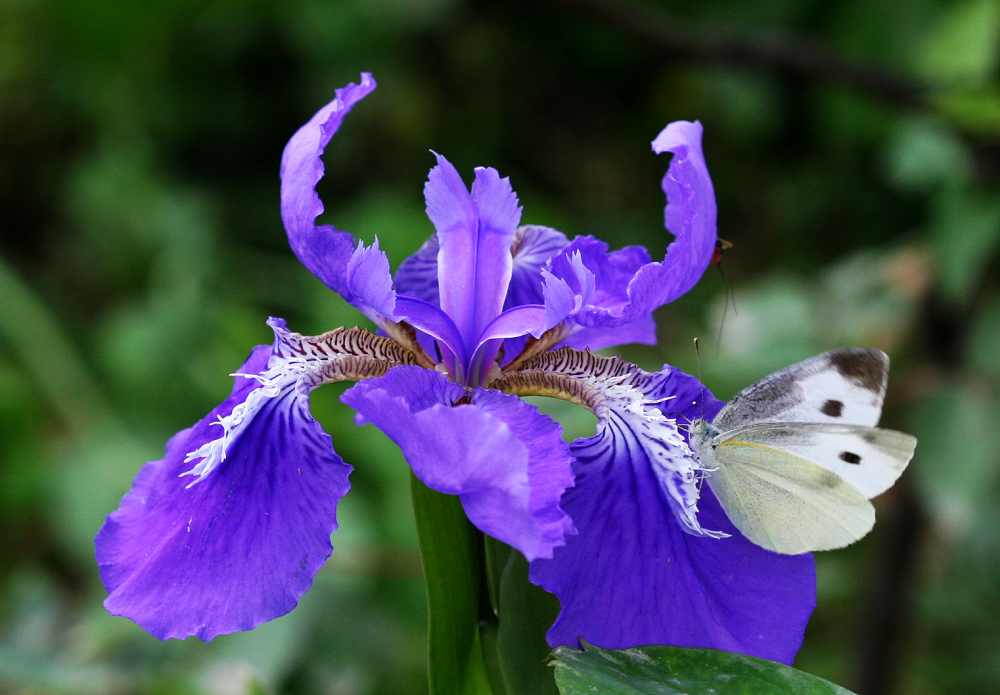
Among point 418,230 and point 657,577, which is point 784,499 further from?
point 418,230

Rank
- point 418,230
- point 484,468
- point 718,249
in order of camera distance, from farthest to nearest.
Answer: point 418,230, point 718,249, point 484,468

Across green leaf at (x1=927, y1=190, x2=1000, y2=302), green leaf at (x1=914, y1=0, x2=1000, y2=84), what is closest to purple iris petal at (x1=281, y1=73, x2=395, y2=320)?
green leaf at (x1=927, y1=190, x2=1000, y2=302)

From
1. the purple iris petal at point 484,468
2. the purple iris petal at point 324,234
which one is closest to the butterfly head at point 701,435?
the purple iris petal at point 484,468

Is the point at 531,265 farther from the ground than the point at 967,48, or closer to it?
closer to it

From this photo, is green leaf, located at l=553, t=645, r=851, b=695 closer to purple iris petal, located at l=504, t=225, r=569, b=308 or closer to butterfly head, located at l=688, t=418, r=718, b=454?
butterfly head, located at l=688, t=418, r=718, b=454

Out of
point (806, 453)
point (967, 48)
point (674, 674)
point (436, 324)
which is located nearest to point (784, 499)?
point (806, 453)

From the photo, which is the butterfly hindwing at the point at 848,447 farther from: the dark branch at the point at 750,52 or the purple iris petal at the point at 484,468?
the dark branch at the point at 750,52

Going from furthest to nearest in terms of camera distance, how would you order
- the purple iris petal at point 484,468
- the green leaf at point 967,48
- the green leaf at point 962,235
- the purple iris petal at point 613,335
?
the green leaf at point 967,48 → the green leaf at point 962,235 → the purple iris petal at point 613,335 → the purple iris petal at point 484,468
